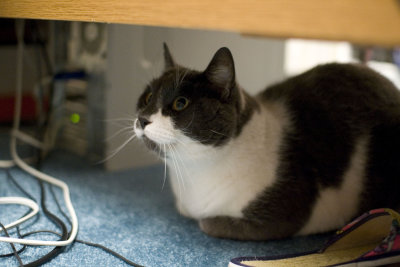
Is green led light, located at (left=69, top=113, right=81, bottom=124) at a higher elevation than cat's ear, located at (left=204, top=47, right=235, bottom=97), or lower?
lower

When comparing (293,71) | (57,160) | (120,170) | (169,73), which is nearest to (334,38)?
(169,73)

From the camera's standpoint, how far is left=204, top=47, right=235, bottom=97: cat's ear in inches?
33.7

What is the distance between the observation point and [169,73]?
1.02 m

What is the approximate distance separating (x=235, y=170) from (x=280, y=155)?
0.12m

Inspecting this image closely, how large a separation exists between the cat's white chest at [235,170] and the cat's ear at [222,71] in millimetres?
126

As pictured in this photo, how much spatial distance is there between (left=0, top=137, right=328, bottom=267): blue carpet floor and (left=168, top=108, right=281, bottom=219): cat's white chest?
0.30 feet

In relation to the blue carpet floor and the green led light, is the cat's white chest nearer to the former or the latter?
the blue carpet floor

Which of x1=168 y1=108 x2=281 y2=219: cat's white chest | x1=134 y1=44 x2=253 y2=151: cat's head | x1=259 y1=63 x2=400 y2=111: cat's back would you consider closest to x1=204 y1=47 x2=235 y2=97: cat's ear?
x1=134 y1=44 x2=253 y2=151: cat's head

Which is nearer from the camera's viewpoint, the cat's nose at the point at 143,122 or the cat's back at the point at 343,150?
the cat's nose at the point at 143,122

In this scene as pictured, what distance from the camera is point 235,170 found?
0.98 m

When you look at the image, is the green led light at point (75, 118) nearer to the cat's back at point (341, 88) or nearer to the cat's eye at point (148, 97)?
the cat's eye at point (148, 97)

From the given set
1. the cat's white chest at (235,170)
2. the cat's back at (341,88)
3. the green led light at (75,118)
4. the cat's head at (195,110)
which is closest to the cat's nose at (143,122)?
the cat's head at (195,110)

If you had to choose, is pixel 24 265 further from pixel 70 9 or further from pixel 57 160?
pixel 57 160

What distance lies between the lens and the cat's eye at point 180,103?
2.97 ft
